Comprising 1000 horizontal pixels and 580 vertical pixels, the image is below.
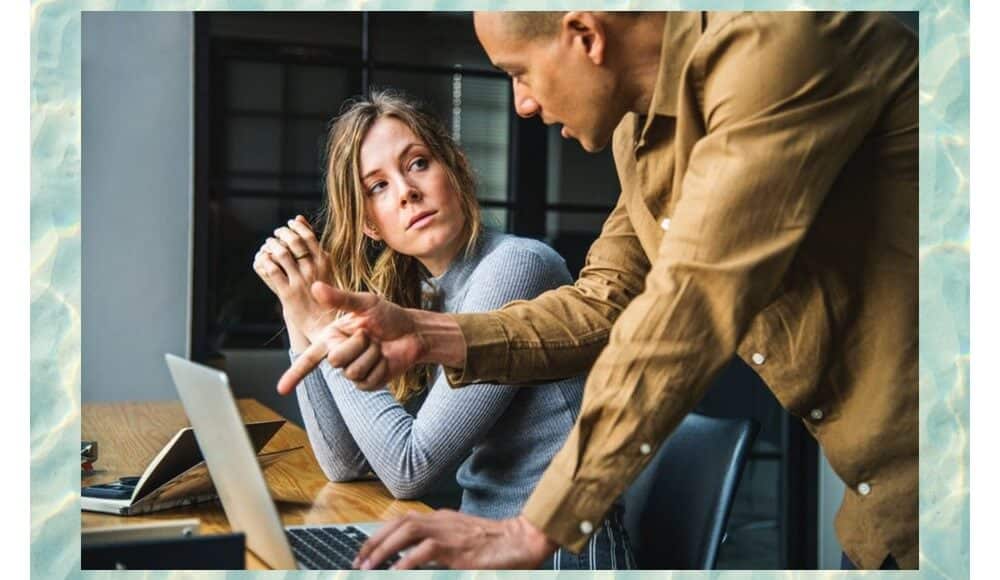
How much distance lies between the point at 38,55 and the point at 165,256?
1.59 m

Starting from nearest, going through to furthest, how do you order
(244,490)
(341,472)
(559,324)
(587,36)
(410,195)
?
(244,490) < (587,36) < (559,324) < (341,472) < (410,195)

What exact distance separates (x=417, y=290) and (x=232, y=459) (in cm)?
76

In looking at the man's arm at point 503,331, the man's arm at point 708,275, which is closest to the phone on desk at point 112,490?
the man's arm at point 503,331

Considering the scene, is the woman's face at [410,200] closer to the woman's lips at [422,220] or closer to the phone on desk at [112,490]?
the woman's lips at [422,220]

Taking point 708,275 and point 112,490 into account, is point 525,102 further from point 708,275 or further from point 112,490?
point 112,490

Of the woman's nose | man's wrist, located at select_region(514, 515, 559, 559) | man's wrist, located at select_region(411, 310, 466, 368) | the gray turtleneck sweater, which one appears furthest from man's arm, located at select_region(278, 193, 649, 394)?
the woman's nose

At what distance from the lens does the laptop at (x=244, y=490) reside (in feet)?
3.47

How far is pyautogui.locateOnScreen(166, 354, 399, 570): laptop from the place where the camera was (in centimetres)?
106

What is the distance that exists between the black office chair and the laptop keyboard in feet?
1.47

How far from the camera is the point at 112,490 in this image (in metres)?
1.48

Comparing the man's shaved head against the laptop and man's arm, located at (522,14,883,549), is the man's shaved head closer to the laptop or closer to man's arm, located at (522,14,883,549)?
man's arm, located at (522,14,883,549)

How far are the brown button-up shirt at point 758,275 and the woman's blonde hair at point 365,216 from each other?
41 cm

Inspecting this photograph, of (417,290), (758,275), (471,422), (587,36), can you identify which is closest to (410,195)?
(417,290)
